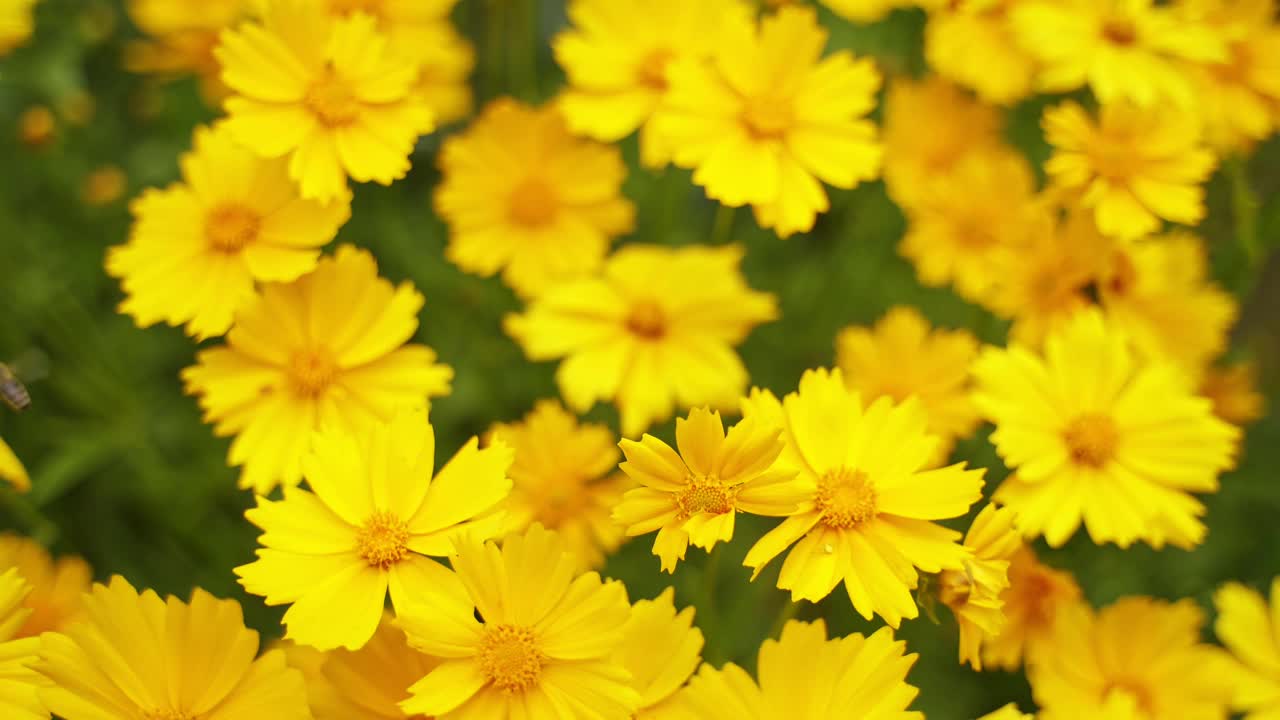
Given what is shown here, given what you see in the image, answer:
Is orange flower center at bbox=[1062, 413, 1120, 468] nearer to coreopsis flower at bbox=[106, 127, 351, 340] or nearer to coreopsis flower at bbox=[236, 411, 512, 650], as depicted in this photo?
coreopsis flower at bbox=[236, 411, 512, 650]

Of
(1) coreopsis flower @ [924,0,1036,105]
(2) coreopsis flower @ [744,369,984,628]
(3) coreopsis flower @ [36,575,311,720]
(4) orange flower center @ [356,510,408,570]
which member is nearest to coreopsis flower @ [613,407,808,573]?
(2) coreopsis flower @ [744,369,984,628]

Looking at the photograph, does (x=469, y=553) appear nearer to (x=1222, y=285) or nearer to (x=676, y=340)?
(x=676, y=340)

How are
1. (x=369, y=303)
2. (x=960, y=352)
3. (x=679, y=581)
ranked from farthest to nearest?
(x=679, y=581)
(x=960, y=352)
(x=369, y=303)

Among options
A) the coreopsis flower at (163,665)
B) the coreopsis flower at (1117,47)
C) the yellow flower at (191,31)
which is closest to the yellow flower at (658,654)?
the coreopsis flower at (163,665)

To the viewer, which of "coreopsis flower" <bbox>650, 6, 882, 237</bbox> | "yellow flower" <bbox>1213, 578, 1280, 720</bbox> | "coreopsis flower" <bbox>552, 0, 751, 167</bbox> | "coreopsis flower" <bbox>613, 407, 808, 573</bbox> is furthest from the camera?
"coreopsis flower" <bbox>552, 0, 751, 167</bbox>

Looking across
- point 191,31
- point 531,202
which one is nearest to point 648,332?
point 531,202

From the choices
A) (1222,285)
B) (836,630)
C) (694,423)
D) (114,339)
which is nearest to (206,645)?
(694,423)
